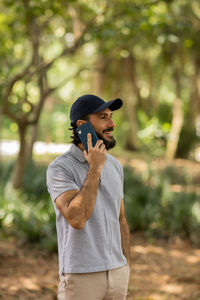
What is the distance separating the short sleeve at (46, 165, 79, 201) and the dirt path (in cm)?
305

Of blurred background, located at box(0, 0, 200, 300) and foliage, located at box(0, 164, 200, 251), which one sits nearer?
blurred background, located at box(0, 0, 200, 300)

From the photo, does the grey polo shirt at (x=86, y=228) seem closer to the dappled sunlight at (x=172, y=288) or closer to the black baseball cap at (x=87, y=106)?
the black baseball cap at (x=87, y=106)

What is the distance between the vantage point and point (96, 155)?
2.34 m

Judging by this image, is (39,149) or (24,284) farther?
(39,149)

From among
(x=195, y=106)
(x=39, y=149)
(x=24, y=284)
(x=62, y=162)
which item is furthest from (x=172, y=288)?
(x=39, y=149)

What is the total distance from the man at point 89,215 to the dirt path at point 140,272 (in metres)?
2.90

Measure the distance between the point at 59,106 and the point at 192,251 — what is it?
3039 centimetres

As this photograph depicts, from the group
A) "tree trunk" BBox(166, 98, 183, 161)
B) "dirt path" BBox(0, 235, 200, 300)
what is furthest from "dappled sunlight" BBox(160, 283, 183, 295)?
"tree trunk" BBox(166, 98, 183, 161)

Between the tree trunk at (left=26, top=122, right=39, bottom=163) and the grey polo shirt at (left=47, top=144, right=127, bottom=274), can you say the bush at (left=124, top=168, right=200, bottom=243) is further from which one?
the grey polo shirt at (left=47, top=144, right=127, bottom=274)

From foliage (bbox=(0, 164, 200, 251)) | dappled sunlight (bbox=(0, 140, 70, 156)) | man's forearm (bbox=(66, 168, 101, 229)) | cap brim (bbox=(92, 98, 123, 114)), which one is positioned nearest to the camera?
man's forearm (bbox=(66, 168, 101, 229))

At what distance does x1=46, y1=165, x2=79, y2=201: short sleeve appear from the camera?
7.55 ft

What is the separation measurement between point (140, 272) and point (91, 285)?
438 centimetres

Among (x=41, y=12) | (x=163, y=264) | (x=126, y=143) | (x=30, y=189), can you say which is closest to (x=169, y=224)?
(x=163, y=264)

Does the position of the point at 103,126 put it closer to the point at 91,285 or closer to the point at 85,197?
the point at 85,197
